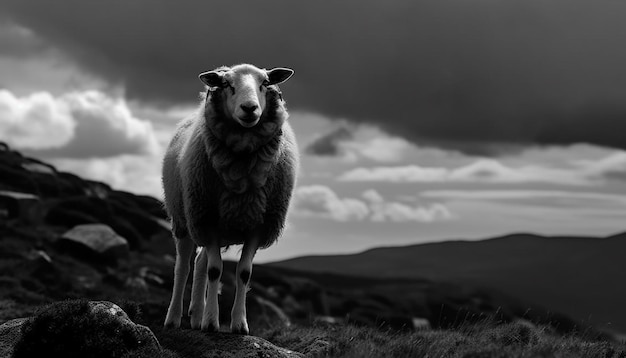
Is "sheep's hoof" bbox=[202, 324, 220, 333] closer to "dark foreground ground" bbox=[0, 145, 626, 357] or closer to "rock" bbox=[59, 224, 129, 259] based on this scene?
"dark foreground ground" bbox=[0, 145, 626, 357]

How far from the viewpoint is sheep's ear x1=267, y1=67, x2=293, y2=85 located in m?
11.2

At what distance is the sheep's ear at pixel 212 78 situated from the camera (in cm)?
1075

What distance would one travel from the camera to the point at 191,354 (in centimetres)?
1016

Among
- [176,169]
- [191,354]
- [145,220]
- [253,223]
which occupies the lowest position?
[191,354]

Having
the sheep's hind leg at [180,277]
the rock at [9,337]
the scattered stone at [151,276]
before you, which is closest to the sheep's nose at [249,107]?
the sheep's hind leg at [180,277]

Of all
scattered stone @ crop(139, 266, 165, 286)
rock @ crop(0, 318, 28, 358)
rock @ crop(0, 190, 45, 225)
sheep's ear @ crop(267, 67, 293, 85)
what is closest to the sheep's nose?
sheep's ear @ crop(267, 67, 293, 85)

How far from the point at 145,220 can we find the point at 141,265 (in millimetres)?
12136

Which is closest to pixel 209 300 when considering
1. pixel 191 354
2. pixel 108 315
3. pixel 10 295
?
pixel 191 354

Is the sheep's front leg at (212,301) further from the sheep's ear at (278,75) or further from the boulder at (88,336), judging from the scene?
the sheep's ear at (278,75)

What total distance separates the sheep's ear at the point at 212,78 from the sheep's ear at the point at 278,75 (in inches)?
29.1

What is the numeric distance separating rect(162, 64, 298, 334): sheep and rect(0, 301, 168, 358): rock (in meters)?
1.44

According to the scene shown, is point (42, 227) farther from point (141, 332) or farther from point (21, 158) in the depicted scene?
point (141, 332)

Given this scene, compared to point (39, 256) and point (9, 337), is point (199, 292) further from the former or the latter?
point (39, 256)

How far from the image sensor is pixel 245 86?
10430 millimetres
